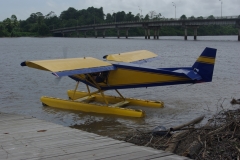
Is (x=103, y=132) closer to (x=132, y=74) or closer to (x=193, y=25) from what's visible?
(x=132, y=74)

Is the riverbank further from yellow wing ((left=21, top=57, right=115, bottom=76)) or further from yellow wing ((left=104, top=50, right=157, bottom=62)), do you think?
yellow wing ((left=104, top=50, right=157, bottom=62))

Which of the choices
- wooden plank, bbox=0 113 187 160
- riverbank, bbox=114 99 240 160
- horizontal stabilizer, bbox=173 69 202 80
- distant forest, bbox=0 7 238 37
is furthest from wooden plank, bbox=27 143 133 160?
distant forest, bbox=0 7 238 37

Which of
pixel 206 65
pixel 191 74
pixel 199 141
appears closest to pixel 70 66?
pixel 191 74

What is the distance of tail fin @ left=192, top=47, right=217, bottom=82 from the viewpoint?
11.5 metres

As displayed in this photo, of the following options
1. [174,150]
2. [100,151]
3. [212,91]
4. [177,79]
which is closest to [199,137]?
[174,150]

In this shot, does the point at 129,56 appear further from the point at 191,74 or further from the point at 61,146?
the point at 61,146

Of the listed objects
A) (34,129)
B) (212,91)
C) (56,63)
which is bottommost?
(212,91)

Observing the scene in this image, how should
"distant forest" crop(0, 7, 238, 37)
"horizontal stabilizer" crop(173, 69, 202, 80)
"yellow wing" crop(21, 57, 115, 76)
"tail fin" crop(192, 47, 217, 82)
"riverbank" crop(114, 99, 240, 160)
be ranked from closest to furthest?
"riverbank" crop(114, 99, 240, 160), "yellow wing" crop(21, 57, 115, 76), "horizontal stabilizer" crop(173, 69, 202, 80), "tail fin" crop(192, 47, 217, 82), "distant forest" crop(0, 7, 238, 37)

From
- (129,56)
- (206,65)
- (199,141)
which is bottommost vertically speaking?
(199,141)

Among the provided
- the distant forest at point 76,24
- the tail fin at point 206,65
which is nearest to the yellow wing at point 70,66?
the tail fin at point 206,65

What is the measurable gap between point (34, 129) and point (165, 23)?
286ft

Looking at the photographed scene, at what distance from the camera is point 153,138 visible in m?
7.04

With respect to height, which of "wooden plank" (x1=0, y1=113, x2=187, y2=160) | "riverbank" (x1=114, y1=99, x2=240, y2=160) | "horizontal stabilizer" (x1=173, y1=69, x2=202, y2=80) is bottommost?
"riverbank" (x1=114, y1=99, x2=240, y2=160)

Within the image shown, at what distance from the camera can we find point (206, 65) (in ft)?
38.0
